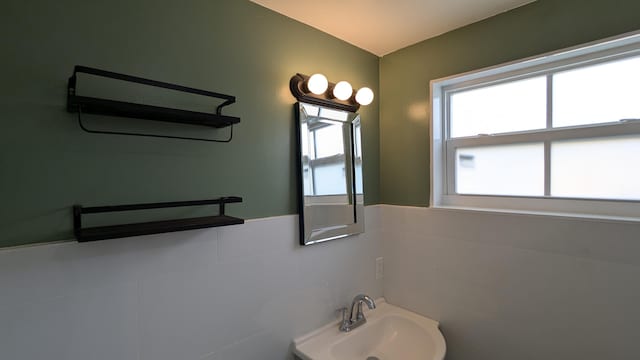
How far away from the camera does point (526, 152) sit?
4.69 ft

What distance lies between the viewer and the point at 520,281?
52.8 inches

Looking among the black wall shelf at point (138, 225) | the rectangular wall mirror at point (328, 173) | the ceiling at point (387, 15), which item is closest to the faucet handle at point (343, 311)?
the rectangular wall mirror at point (328, 173)

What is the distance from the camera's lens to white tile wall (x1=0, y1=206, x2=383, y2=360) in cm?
81

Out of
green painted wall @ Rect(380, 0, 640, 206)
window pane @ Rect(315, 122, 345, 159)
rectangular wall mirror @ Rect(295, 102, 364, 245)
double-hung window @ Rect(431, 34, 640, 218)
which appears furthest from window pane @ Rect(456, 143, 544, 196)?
window pane @ Rect(315, 122, 345, 159)

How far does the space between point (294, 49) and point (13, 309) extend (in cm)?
137

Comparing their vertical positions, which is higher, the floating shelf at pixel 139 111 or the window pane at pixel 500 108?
the window pane at pixel 500 108

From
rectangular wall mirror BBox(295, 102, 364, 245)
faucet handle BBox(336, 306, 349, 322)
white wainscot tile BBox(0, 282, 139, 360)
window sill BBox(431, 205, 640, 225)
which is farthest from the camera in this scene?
faucet handle BBox(336, 306, 349, 322)

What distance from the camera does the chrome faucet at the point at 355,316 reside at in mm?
1519

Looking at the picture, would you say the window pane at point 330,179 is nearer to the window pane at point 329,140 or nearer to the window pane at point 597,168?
the window pane at point 329,140

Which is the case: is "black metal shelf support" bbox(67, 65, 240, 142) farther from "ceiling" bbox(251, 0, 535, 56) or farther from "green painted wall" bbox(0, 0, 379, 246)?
"ceiling" bbox(251, 0, 535, 56)

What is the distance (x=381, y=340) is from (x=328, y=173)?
0.98m

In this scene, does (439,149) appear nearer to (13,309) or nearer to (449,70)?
(449,70)

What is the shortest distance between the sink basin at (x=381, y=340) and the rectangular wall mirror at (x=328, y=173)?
48 centimetres

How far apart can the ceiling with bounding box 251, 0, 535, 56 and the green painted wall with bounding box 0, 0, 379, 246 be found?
0.09 metres
